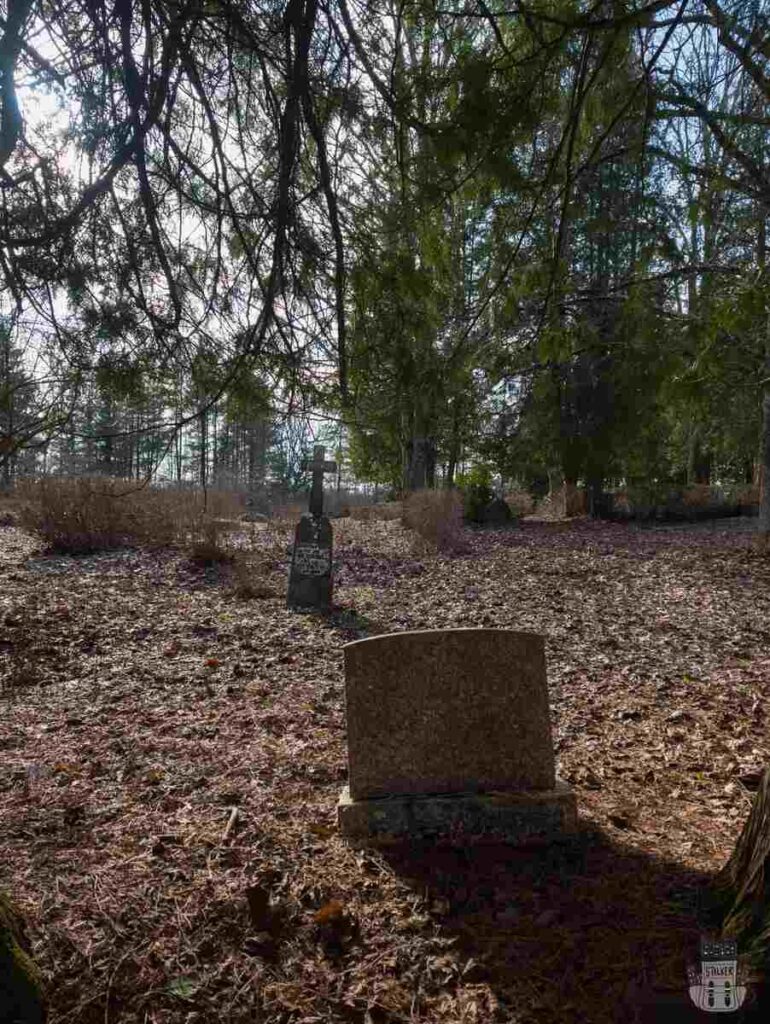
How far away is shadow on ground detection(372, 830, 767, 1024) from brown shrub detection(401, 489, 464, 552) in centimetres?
978

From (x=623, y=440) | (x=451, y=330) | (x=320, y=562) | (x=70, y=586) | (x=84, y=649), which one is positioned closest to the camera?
(x=84, y=649)

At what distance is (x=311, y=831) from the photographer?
9.53 ft

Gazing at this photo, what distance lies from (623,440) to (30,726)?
1511 cm

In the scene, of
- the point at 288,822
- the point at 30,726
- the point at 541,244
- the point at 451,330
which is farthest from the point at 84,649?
the point at 451,330

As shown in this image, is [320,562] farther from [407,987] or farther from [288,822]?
[407,987]

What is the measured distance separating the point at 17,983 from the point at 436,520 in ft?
36.6

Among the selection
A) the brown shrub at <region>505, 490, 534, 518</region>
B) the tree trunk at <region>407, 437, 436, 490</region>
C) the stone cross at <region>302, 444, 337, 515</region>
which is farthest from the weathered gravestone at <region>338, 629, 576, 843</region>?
the brown shrub at <region>505, 490, 534, 518</region>

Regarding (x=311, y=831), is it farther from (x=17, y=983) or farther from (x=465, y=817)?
(x=17, y=983)

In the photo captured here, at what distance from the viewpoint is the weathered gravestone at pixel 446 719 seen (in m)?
2.89

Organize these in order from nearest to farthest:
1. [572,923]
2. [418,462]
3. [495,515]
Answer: [572,923] → [495,515] → [418,462]

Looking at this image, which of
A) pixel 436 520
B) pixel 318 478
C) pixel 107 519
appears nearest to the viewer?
pixel 318 478

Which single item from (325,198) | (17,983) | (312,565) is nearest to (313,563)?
(312,565)

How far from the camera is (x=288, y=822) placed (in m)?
3.01

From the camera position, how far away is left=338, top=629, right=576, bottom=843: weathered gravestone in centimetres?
289
